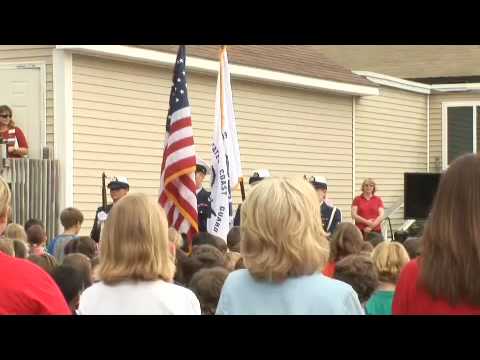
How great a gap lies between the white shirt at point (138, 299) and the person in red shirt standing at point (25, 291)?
0.19 meters

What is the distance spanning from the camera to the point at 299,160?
20.0 m

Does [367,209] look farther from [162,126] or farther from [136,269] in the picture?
[136,269]

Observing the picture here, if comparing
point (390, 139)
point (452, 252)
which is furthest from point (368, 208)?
point (452, 252)

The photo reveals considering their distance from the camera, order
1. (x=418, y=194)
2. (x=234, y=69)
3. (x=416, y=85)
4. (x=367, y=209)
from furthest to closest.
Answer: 1. (x=416, y=85)
2. (x=418, y=194)
3. (x=367, y=209)
4. (x=234, y=69)

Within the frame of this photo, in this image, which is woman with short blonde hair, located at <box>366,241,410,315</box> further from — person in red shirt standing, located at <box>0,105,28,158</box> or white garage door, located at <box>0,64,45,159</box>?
white garage door, located at <box>0,64,45,159</box>

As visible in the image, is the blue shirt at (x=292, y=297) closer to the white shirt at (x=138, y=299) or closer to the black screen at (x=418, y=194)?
the white shirt at (x=138, y=299)

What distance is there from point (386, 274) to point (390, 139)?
18081 millimetres

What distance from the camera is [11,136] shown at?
552 inches

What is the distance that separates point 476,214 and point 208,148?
14544mm

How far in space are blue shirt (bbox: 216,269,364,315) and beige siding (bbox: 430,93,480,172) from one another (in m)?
22.1

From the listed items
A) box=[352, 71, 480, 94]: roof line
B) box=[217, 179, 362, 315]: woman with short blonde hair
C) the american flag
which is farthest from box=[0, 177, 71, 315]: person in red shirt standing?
box=[352, 71, 480, 94]: roof line

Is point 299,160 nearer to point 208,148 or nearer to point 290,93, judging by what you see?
point 290,93

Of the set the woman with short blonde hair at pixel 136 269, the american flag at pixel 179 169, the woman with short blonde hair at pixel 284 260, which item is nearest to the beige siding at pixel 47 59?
the american flag at pixel 179 169

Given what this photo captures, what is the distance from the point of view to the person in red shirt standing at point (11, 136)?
14.0 m
